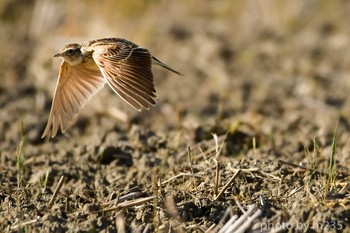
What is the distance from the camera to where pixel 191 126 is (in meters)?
7.07

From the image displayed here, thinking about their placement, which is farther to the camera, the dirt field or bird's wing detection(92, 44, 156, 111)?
bird's wing detection(92, 44, 156, 111)

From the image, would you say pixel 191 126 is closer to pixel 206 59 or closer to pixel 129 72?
pixel 129 72

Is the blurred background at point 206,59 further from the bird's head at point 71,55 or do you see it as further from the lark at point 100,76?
the bird's head at point 71,55

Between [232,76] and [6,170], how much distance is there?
15.6ft

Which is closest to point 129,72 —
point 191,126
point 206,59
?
point 191,126

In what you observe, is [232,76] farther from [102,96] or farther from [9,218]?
[9,218]

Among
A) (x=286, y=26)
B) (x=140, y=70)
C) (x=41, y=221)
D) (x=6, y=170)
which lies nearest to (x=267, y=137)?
(x=140, y=70)

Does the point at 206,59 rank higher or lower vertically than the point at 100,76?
lower

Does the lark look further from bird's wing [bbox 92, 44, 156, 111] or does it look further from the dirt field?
the dirt field

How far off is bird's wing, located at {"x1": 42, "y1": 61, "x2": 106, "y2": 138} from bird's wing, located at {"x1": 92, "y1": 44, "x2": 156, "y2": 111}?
1.39ft

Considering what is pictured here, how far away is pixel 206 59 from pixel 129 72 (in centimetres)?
506

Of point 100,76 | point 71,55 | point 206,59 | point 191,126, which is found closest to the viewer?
point 71,55

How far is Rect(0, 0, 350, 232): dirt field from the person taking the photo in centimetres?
468

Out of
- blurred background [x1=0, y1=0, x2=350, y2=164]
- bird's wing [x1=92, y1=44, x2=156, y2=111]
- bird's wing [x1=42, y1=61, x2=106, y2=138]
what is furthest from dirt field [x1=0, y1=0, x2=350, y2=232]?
bird's wing [x1=92, y1=44, x2=156, y2=111]
